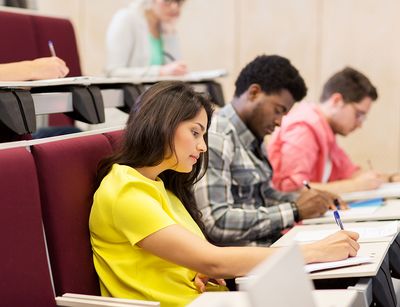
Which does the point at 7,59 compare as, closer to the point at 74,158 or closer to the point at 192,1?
the point at 74,158

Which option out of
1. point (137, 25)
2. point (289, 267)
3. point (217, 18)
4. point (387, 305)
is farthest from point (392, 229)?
point (217, 18)

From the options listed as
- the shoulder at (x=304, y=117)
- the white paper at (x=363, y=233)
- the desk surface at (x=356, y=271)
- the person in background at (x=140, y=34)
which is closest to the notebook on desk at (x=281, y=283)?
the desk surface at (x=356, y=271)

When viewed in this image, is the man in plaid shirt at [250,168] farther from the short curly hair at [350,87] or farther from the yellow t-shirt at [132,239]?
the short curly hair at [350,87]

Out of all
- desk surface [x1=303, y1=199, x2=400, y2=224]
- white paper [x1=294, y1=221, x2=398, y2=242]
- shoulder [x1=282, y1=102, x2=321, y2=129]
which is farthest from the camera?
shoulder [x1=282, y1=102, x2=321, y2=129]

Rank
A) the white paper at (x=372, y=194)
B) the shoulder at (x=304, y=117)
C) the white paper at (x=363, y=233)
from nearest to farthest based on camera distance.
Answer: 1. the white paper at (x=363, y=233)
2. the white paper at (x=372, y=194)
3. the shoulder at (x=304, y=117)

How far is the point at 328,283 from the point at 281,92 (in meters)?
0.83

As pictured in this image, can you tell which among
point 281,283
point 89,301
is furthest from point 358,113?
point 281,283

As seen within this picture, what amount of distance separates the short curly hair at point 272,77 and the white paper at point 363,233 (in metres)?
0.54

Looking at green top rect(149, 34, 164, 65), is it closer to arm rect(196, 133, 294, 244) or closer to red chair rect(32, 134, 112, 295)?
arm rect(196, 133, 294, 244)

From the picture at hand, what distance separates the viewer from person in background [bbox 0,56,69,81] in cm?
181

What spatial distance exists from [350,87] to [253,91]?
→ 87 centimetres

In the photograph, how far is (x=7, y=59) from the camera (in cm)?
268

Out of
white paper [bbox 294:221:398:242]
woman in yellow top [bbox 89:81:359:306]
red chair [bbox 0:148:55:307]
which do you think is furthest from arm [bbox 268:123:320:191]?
red chair [bbox 0:148:55:307]

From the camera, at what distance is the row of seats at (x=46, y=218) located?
1468 mm
